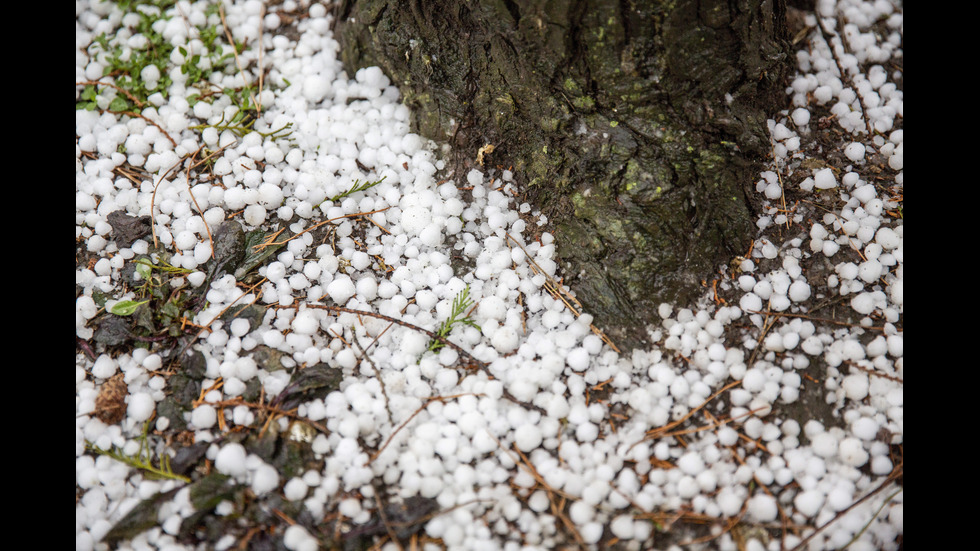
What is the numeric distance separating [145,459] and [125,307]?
1.53 feet

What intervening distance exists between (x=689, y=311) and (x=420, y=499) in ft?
3.05

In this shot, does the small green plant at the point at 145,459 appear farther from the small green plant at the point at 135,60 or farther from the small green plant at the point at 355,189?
the small green plant at the point at 135,60

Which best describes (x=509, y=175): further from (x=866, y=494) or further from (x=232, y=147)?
(x=866, y=494)

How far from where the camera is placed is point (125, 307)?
1.78m

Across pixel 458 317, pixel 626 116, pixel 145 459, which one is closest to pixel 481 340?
pixel 458 317

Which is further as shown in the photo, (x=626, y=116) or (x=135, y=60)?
(x=135, y=60)

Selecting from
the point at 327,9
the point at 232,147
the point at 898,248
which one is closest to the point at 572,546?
the point at 898,248

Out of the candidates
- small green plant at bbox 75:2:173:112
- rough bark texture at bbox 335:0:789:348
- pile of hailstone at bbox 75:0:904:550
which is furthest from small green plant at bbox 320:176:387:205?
small green plant at bbox 75:2:173:112

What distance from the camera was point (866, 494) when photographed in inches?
60.8

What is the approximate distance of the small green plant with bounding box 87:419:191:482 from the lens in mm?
1551

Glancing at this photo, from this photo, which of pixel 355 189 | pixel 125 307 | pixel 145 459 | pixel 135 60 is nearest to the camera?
pixel 145 459

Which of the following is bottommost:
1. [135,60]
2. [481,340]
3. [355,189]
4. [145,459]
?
[145,459]

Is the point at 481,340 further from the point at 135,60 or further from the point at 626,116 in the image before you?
the point at 135,60

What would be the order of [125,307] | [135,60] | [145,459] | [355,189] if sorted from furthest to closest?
[135,60] → [355,189] → [125,307] → [145,459]
